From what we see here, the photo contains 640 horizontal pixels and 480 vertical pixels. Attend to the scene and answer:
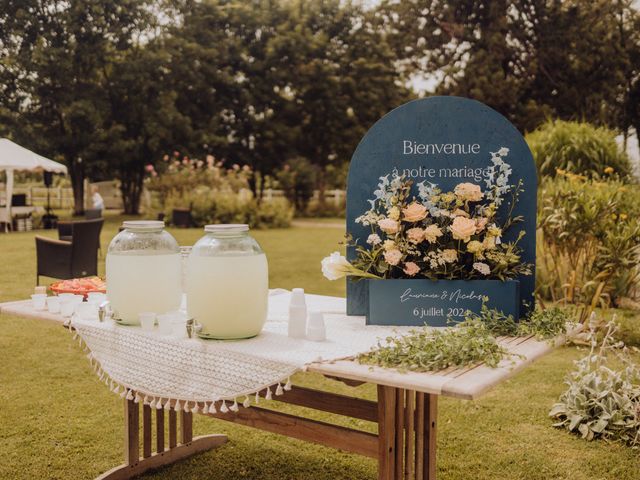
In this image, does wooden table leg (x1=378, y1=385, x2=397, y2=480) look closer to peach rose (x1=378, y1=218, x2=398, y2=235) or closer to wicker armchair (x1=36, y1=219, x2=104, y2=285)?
peach rose (x1=378, y1=218, x2=398, y2=235)

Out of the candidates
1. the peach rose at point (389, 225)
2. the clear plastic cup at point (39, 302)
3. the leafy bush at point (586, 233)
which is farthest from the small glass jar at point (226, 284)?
the leafy bush at point (586, 233)

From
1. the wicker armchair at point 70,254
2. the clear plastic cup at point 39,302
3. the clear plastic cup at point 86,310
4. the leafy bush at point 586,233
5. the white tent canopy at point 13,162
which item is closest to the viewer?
the clear plastic cup at point 86,310

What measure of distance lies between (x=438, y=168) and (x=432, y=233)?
0.27 m

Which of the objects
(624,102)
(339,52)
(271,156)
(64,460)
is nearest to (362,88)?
(339,52)

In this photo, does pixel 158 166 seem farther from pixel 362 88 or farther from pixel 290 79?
pixel 362 88

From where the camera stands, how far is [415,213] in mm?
2148

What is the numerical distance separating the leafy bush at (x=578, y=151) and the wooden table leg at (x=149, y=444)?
17.8ft

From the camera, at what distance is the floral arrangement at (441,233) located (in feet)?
6.97

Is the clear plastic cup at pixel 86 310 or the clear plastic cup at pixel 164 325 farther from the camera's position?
the clear plastic cup at pixel 86 310

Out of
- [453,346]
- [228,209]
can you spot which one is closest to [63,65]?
[228,209]

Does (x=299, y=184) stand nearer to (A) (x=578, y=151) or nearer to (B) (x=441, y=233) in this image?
(A) (x=578, y=151)

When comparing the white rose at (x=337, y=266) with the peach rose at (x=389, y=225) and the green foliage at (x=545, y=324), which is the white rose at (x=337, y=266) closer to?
the peach rose at (x=389, y=225)

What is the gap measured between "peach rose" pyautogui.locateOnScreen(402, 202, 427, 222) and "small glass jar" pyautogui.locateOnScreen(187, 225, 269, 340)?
1.56 ft

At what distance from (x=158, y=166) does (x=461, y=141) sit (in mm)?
20069
